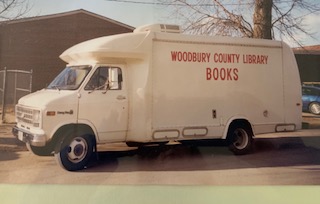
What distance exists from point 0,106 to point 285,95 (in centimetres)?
211

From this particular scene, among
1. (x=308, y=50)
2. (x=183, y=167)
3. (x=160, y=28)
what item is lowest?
(x=183, y=167)

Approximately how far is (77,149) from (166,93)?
2.62 ft

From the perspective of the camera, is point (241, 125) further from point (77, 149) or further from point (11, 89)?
point (11, 89)

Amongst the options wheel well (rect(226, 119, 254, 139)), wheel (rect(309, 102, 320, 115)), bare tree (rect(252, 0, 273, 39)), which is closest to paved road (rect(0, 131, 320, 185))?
wheel (rect(309, 102, 320, 115))

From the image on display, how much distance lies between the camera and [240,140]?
2932 millimetres

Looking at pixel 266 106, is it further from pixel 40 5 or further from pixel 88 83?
pixel 40 5

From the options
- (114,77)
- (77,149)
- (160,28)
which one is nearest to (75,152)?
(77,149)

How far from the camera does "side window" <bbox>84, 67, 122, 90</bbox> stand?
308 centimetres

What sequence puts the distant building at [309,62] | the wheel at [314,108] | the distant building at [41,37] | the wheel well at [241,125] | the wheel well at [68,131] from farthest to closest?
1. the wheel well at [241,125]
2. the wheel well at [68,131]
3. the wheel at [314,108]
4. the distant building at [309,62]
5. the distant building at [41,37]

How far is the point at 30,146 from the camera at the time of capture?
2.55m

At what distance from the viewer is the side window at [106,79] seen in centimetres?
308

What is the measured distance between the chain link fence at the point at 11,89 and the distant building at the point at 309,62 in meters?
1.87

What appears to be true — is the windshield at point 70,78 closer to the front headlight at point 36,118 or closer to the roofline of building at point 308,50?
the front headlight at point 36,118

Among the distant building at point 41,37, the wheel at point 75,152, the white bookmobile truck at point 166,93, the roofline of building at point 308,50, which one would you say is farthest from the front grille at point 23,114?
the roofline of building at point 308,50
